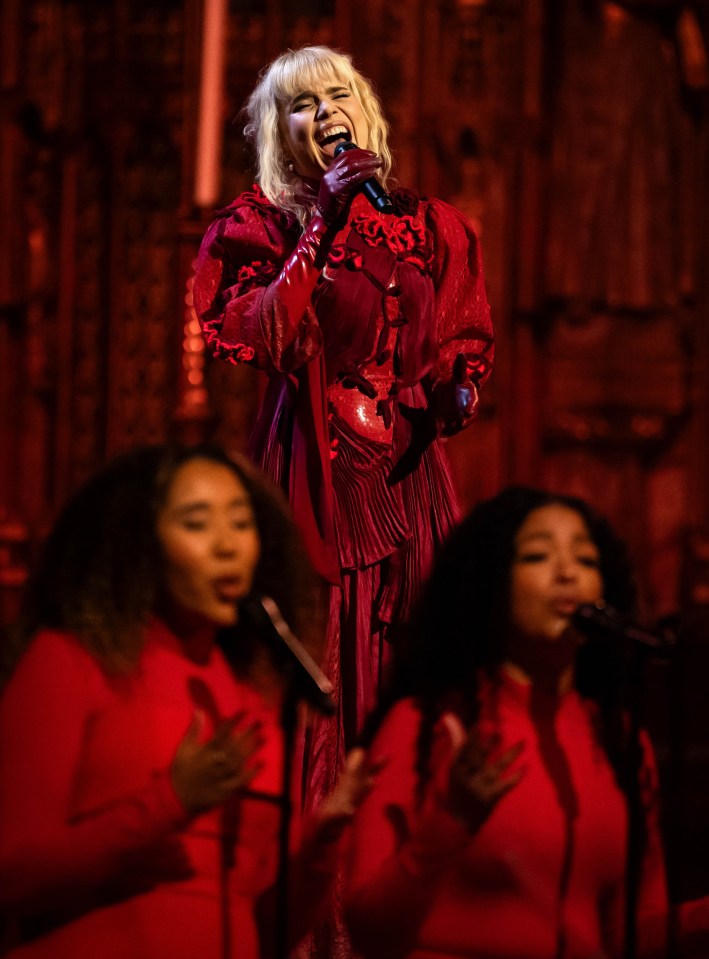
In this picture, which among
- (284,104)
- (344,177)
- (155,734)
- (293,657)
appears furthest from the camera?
(284,104)

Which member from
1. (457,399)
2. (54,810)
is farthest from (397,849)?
(457,399)

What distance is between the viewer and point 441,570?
2131mm

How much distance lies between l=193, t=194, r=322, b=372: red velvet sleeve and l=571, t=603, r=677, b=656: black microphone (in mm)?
888

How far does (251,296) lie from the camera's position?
2.72m

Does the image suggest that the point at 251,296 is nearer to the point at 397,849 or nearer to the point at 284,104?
the point at 284,104

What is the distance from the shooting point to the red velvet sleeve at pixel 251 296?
2648mm

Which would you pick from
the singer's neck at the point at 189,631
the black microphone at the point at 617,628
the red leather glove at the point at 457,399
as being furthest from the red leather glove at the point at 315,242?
the black microphone at the point at 617,628

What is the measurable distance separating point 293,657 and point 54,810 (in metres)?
0.32

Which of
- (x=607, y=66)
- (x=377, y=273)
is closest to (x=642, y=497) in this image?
(x=607, y=66)

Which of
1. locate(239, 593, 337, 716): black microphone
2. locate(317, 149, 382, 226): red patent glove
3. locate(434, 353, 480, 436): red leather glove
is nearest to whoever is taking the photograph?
locate(239, 593, 337, 716): black microphone

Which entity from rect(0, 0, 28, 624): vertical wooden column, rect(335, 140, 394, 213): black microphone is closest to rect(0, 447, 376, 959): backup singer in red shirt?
rect(335, 140, 394, 213): black microphone

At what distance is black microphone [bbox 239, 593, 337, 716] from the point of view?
1.77m

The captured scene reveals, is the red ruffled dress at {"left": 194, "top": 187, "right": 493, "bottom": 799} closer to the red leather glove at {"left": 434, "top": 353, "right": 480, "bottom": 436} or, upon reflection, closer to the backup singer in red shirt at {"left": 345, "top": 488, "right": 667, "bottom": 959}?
the red leather glove at {"left": 434, "top": 353, "right": 480, "bottom": 436}

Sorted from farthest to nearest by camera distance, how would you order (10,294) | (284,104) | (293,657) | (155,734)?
(10,294) → (284,104) → (155,734) → (293,657)
